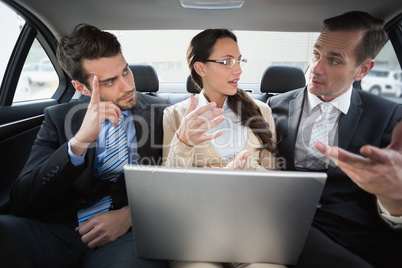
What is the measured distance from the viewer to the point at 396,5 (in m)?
0.97

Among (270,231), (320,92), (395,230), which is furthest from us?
(320,92)

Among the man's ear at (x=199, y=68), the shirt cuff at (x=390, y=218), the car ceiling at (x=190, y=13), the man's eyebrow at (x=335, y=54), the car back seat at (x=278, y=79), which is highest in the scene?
the car ceiling at (x=190, y=13)

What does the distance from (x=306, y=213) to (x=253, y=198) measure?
0.50 feet

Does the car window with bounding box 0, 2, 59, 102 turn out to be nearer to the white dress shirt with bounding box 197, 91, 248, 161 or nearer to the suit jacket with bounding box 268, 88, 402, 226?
the white dress shirt with bounding box 197, 91, 248, 161

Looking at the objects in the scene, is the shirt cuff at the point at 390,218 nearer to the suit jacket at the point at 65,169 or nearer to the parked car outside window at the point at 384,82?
the parked car outside window at the point at 384,82

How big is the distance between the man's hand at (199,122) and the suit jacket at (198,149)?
5 centimetres

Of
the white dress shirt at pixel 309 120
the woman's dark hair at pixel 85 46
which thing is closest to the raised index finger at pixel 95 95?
the woman's dark hair at pixel 85 46

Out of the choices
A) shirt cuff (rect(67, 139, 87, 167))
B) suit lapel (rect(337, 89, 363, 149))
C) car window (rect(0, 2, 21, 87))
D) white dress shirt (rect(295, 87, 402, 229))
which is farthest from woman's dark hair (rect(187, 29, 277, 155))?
car window (rect(0, 2, 21, 87))

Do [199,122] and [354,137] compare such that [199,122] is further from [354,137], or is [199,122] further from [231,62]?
[354,137]

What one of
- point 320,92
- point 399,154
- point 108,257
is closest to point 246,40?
point 320,92

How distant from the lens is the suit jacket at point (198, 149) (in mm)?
941

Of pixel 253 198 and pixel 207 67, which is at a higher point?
pixel 207 67

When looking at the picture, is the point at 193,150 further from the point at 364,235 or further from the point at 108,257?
the point at 364,235

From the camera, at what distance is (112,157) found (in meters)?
1.07
